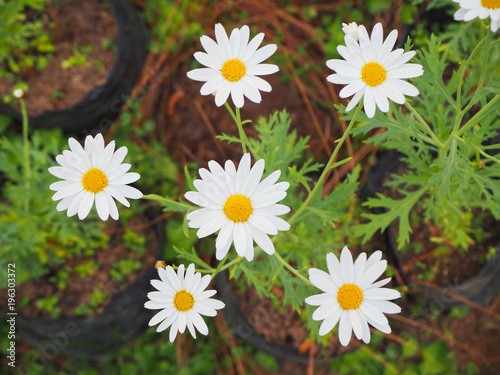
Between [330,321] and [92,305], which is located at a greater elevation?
[92,305]

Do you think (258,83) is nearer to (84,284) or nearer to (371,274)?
(371,274)

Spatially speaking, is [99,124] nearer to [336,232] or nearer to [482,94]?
[336,232]

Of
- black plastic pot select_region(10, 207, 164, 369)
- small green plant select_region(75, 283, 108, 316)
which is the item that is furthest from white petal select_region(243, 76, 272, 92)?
small green plant select_region(75, 283, 108, 316)

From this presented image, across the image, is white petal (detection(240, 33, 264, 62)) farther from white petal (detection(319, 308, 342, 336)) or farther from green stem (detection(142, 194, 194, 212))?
white petal (detection(319, 308, 342, 336))

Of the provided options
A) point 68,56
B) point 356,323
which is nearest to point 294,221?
point 356,323

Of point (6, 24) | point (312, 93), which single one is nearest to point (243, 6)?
point (312, 93)

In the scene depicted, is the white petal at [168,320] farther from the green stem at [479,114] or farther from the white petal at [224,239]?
the green stem at [479,114]
